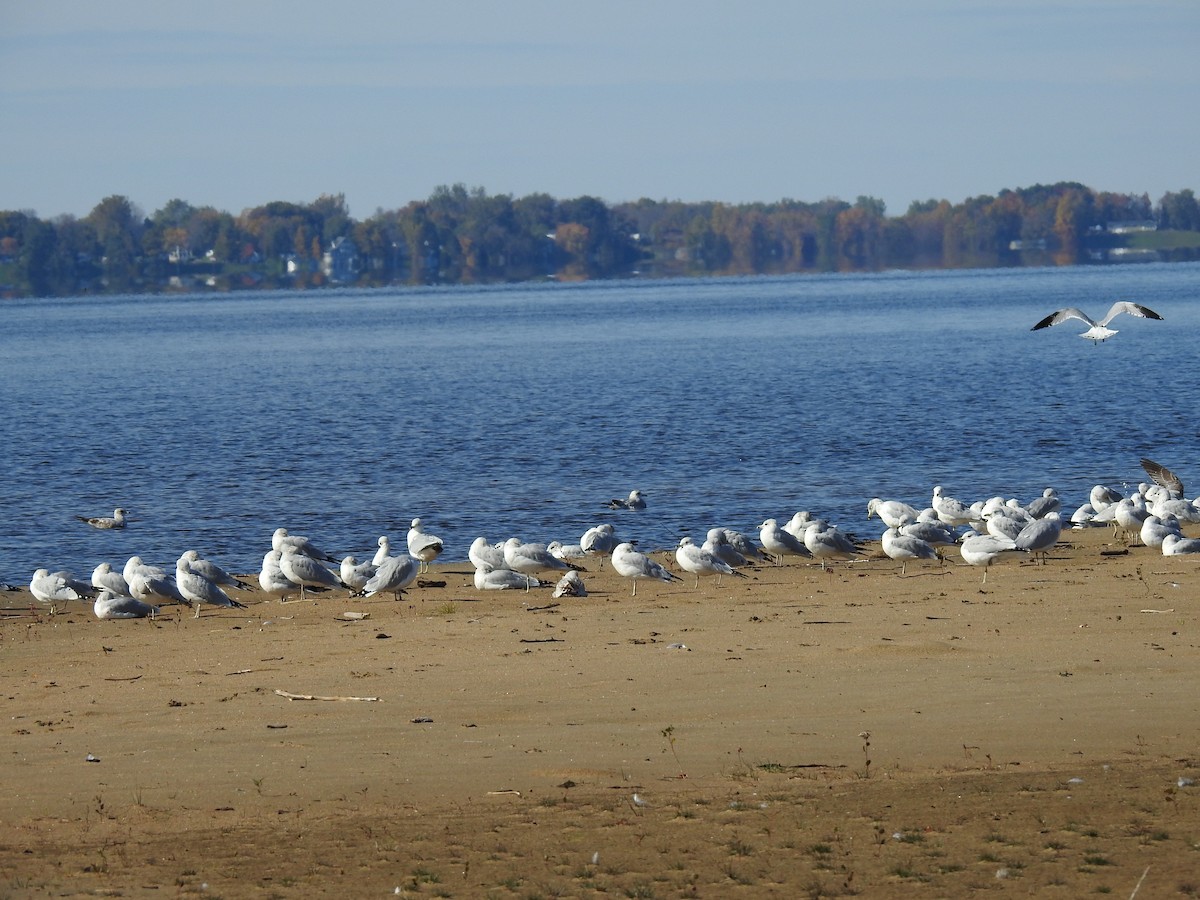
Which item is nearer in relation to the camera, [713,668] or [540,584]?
[713,668]

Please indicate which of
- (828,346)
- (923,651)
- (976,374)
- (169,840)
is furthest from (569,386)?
(169,840)

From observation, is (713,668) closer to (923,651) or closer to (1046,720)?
(923,651)

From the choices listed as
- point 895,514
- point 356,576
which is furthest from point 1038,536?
point 356,576

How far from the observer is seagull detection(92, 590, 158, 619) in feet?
50.9

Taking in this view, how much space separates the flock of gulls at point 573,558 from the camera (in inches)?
634

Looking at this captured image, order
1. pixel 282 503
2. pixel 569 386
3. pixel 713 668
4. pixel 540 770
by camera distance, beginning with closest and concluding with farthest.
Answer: pixel 540 770 < pixel 713 668 < pixel 282 503 < pixel 569 386

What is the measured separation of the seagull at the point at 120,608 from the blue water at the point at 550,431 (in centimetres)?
435

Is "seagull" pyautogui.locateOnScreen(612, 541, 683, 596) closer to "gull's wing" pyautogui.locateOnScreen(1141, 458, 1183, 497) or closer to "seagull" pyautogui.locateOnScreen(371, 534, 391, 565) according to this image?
"seagull" pyautogui.locateOnScreen(371, 534, 391, 565)

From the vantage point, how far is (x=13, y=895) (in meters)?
7.42

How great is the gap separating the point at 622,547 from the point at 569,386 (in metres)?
38.5

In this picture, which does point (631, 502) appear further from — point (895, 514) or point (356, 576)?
point (356, 576)

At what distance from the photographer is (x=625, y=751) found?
973cm

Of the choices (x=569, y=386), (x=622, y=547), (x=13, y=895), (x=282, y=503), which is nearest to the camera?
(x=13, y=895)

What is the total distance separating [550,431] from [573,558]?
19.4 m
